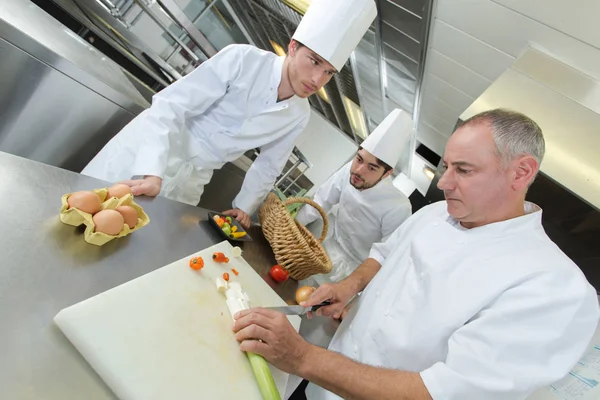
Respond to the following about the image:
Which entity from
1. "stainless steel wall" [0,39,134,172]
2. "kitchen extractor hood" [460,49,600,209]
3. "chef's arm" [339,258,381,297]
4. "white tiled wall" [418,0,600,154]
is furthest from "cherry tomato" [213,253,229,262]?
"white tiled wall" [418,0,600,154]

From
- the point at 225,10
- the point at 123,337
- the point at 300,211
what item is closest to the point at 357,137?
the point at 225,10

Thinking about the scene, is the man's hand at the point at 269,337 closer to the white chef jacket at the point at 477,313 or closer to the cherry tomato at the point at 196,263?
the cherry tomato at the point at 196,263

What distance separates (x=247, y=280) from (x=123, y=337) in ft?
1.31

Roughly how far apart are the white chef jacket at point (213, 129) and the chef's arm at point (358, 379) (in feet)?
2.42

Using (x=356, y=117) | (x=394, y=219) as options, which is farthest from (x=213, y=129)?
(x=356, y=117)

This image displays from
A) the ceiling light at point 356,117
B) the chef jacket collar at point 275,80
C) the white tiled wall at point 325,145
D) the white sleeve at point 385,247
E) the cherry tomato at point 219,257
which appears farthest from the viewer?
the white tiled wall at point 325,145

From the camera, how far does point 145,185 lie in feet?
3.10

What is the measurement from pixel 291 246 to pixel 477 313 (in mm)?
591

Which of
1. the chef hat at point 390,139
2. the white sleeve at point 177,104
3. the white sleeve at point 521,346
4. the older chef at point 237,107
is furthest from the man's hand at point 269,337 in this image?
the chef hat at point 390,139

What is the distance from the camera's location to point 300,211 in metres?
1.98

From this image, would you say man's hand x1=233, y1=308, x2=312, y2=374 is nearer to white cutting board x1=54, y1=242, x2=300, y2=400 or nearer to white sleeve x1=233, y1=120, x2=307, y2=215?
white cutting board x1=54, y1=242, x2=300, y2=400

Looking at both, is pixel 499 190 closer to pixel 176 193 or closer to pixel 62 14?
pixel 176 193

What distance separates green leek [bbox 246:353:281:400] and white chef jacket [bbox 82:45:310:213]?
0.68 metres

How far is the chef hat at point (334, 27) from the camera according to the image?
128 centimetres
